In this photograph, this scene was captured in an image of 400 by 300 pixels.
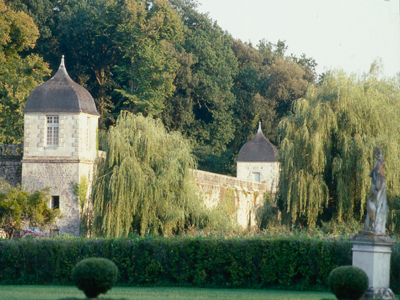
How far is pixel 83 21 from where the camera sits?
41.6 m

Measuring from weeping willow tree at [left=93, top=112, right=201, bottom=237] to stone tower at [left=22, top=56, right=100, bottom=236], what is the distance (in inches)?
113

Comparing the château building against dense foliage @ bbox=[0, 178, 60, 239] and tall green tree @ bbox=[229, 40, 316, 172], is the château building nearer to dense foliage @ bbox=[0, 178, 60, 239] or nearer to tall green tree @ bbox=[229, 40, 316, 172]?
dense foliage @ bbox=[0, 178, 60, 239]

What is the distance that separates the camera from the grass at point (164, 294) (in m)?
12.6

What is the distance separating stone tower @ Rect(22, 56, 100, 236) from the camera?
2472 cm

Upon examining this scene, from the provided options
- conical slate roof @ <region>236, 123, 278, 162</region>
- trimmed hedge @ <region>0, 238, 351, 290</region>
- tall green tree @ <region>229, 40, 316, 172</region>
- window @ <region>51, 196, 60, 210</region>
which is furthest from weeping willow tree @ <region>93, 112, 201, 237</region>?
tall green tree @ <region>229, 40, 316, 172</region>

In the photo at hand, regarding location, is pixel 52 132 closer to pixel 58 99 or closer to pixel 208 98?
pixel 58 99

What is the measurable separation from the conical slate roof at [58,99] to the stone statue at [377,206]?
1522cm

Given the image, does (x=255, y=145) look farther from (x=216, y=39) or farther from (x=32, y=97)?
(x=32, y=97)

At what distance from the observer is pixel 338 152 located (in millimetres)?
21422

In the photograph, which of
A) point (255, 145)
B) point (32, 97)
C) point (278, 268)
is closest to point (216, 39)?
point (255, 145)

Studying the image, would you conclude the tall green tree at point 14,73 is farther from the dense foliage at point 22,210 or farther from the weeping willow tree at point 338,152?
the weeping willow tree at point 338,152

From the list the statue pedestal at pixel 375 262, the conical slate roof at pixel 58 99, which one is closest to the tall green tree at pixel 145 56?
the conical slate roof at pixel 58 99

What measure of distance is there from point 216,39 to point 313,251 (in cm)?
3563

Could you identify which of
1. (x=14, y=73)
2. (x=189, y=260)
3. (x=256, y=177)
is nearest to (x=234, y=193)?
(x=256, y=177)
